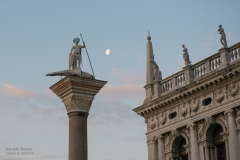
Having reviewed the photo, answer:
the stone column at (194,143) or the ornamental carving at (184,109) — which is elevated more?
the ornamental carving at (184,109)

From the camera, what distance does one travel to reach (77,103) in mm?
20875

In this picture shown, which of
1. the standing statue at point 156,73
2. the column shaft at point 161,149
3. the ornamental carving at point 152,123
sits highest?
the standing statue at point 156,73

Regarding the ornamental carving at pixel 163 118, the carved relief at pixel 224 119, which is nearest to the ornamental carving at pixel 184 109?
the ornamental carving at pixel 163 118

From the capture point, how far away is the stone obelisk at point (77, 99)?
2027 centimetres

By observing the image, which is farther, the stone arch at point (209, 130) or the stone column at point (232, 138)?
the stone arch at point (209, 130)

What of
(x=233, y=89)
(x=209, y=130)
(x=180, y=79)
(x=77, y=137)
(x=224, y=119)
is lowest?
(x=77, y=137)

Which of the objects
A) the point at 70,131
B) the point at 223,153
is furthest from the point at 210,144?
→ the point at 70,131

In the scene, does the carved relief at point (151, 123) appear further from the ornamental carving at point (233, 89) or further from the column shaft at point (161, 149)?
the ornamental carving at point (233, 89)

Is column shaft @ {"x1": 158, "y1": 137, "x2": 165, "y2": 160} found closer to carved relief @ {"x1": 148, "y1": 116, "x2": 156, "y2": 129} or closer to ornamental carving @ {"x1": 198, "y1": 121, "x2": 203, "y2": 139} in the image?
carved relief @ {"x1": 148, "y1": 116, "x2": 156, "y2": 129}

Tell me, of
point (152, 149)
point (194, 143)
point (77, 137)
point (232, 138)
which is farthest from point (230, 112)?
point (77, 137)

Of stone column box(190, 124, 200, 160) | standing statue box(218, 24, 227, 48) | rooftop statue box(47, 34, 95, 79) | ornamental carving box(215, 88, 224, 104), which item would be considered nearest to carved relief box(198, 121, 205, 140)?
stone column box(190, 124, 200, 160)

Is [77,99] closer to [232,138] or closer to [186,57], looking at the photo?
[232,138]

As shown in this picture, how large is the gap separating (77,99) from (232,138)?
1257 centimetres

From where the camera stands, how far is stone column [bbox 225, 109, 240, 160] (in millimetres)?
30203
